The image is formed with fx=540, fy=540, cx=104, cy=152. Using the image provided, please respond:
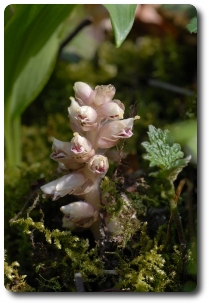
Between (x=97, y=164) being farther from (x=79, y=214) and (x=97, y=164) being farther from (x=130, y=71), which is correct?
(x=130, y=71)

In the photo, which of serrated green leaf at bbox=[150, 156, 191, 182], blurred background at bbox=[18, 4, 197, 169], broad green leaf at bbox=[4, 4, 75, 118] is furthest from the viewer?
blurred background at bbox=[18, 4, 197, 169]

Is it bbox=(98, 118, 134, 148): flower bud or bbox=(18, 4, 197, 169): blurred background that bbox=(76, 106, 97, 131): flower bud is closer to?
bbox=(98, 118, 134, 148): flower bud

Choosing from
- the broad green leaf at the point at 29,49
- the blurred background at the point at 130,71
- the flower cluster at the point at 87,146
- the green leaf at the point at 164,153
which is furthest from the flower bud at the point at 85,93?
the blurred background at the point at 130,71

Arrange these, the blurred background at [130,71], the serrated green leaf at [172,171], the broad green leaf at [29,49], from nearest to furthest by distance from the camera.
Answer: the serrated green leaf at [172,171] → the broad green leaf at [29,49] → the blurred background at [130,71]

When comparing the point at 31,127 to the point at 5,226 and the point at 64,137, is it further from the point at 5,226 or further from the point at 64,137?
the point at 5,226

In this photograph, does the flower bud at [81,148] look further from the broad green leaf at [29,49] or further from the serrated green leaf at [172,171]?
the broad green leaf at [29,49]

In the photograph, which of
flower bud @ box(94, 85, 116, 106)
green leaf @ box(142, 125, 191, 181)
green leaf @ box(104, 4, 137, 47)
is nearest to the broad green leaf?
green leaf @ box(104, 4, 137, 47)

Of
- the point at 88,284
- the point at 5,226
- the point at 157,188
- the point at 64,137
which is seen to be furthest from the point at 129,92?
the point at 88,284
